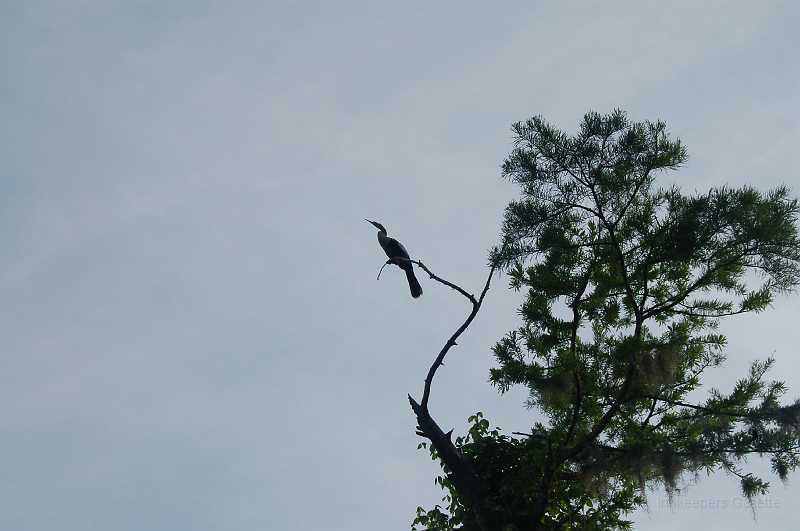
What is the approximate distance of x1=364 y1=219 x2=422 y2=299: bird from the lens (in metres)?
12.7

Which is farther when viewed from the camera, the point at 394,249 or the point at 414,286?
the point at 394,249

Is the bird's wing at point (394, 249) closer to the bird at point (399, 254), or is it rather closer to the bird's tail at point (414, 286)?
the bird at point (399, 254)

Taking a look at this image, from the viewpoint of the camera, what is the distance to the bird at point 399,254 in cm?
1270

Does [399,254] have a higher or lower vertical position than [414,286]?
higher

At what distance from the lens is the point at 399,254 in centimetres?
1403

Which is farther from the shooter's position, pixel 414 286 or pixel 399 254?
pixel 399 254

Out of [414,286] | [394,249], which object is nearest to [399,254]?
[394,249]

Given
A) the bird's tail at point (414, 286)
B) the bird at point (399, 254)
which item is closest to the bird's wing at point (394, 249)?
the bird at point (399, 254)

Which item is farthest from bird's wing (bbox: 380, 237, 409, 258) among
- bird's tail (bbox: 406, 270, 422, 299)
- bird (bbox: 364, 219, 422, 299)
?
bird's tail (bbox: 406, 270, 422, 299)

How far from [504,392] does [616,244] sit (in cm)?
226

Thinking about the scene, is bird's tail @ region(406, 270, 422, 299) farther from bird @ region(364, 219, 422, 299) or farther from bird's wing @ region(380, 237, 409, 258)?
bird's wing @ region(380, 237, 409, 258)

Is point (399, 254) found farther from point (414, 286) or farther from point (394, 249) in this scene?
point (414, 286)

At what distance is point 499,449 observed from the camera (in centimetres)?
1150

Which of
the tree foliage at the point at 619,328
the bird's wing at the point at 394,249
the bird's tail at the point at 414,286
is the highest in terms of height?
the bird's wing at the point at 394,249
